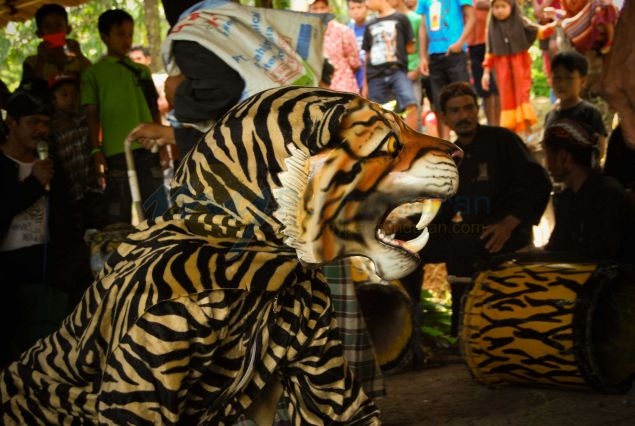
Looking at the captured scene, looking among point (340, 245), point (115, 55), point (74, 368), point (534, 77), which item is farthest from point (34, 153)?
point (534, 77)

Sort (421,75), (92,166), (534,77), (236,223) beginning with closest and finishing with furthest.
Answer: (236,223) → (92,166) → (421,75) → (534,77)

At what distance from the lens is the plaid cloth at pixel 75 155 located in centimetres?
673

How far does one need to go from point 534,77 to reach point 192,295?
1441 centimetres

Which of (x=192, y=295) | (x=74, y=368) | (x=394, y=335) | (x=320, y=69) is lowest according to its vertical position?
(x=394, y=335)

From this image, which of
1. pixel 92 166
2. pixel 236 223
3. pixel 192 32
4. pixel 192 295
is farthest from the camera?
pixel 92 166

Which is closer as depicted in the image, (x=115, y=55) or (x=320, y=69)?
(x=320, y=69)

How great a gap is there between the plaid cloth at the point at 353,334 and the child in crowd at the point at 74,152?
109 inches

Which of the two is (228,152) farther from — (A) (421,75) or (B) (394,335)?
(A) (421,75)

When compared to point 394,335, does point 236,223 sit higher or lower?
higher

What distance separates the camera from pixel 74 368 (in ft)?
10.1

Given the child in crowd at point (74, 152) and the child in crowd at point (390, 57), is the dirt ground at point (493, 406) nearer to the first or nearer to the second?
the child in crowd at point (74, 152)

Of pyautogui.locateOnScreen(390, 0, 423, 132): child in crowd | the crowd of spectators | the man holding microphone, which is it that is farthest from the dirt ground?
pyautogui.locateOnScreen(390, 0, 423, 132): child in crowd

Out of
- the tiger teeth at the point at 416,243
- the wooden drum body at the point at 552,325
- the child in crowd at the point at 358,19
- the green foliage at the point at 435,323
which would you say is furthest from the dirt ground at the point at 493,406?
the child in crowd at the point at 358,19

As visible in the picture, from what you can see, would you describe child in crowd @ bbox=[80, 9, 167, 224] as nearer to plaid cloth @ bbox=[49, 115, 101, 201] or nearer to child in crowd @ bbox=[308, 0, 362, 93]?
plaid cloth @ bbox=[49, 115, 101, 201]
